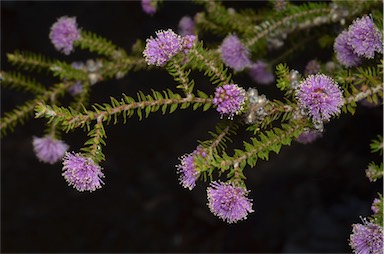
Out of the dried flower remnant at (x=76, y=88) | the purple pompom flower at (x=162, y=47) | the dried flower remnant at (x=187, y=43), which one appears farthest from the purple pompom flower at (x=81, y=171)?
the dried flower remnant at (x=76, y=88)

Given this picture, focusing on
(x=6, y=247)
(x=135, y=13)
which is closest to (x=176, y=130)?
(x=135, y=13)

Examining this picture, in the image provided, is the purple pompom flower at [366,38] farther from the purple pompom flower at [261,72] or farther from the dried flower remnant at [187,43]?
the purple pompom flower at [261,72]

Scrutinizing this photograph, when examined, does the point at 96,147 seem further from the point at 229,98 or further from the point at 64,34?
the point at 64,34

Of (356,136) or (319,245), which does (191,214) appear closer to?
(319,245)

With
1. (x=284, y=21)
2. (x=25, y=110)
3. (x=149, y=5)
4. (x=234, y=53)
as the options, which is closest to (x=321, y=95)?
(x=234, y=53)

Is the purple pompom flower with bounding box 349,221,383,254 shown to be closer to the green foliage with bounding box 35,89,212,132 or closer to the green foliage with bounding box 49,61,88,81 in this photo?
the green foliage with bounding box 35,89,212,132

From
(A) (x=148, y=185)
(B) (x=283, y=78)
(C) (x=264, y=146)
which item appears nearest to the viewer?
(C) (x=264, y=146)

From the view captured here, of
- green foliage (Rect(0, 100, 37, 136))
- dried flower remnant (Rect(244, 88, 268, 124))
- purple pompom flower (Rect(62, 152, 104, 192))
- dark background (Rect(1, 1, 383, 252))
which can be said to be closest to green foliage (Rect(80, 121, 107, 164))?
purple pompom flower (Rect(62, 152, 104, 192))
